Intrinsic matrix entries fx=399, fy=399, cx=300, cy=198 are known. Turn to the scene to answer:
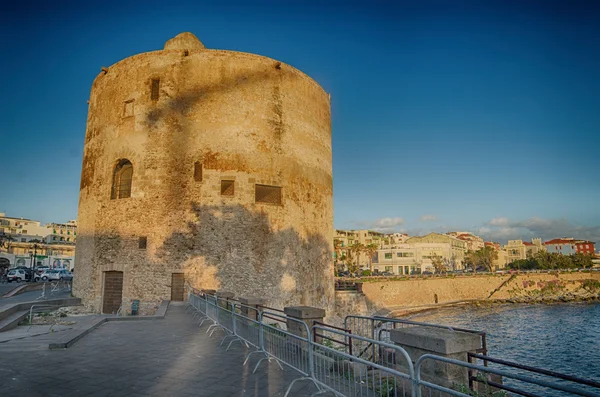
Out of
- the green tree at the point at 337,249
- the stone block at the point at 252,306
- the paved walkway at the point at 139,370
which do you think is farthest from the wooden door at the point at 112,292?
the green tree at the point at 337,249

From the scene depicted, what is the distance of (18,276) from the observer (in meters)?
37.9

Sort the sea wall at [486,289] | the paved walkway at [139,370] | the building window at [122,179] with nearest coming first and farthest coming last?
the paved walkway at [139,370] < the building window at [122,179] < the sea wall at [486,289]

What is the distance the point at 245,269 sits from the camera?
18516mm

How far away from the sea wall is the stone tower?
3089 centimetres

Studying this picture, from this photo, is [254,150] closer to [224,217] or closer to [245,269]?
[224,217]

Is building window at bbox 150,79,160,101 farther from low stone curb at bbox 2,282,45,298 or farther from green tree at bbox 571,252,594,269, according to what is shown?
green tree at bbox 571,252,594,269

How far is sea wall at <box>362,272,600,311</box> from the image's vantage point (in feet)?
166

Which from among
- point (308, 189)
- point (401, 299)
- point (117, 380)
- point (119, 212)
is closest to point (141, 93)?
point (119, 212)

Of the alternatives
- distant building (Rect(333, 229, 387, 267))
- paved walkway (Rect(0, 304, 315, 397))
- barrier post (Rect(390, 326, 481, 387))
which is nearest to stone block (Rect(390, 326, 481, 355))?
barrier post (Rect(390, 326, 481, 387))

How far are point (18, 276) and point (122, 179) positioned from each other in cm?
2650

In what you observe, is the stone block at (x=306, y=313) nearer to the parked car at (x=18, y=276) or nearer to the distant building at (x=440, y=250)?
the parked car at (x=18, y=276)

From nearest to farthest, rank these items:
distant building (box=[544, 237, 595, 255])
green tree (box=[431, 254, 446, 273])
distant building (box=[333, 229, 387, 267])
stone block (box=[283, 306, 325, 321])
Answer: stone block (box=[283, 306, 325, 321])
green tree (box=[431, 254, 446, 273])
distant building (box=[333, 229, 387, 267])
distant building (box=[544, 237, 595, 255])

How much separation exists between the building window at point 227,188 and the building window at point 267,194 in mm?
1105

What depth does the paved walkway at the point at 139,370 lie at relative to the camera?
225 inches
